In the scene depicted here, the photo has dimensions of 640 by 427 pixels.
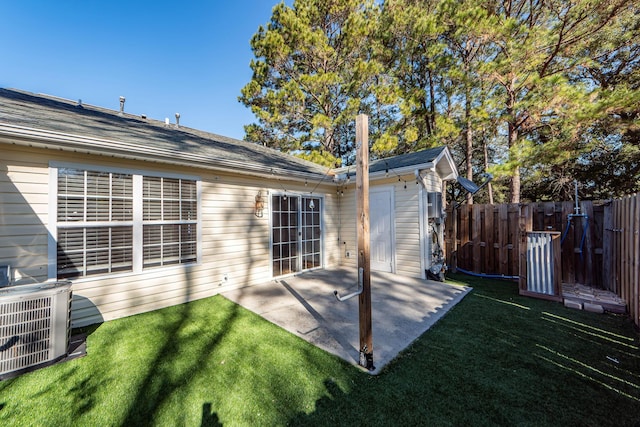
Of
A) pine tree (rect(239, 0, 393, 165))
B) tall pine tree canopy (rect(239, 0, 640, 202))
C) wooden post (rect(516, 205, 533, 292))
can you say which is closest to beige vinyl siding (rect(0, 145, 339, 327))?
wooden post (rect(516, 205, 533, 292))

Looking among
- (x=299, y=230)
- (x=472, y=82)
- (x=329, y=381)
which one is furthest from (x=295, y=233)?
(x=472, y=82)

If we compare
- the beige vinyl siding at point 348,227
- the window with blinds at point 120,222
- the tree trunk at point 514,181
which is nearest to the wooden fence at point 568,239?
the beige vinyl siding at point 348,227

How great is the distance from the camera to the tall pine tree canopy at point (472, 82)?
6848 millimetres

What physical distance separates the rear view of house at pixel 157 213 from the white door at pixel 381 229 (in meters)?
0.03

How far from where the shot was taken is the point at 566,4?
6.62m

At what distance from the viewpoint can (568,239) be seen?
16.1 ft

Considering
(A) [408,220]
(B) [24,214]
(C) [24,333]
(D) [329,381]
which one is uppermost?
(B) [24,214]

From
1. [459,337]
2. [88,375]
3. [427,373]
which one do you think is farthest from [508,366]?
[88,375]

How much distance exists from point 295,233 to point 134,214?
3.28m

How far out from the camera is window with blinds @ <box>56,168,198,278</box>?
3283mm

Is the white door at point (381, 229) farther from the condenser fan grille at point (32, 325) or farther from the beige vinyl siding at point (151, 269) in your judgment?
the condenser fan grille at point (32, 325)

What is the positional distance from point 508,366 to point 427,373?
2.78 ft

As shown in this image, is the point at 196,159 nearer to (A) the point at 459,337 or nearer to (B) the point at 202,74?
(A) the point at 459,337

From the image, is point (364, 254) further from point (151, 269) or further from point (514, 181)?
point (514, 181)
